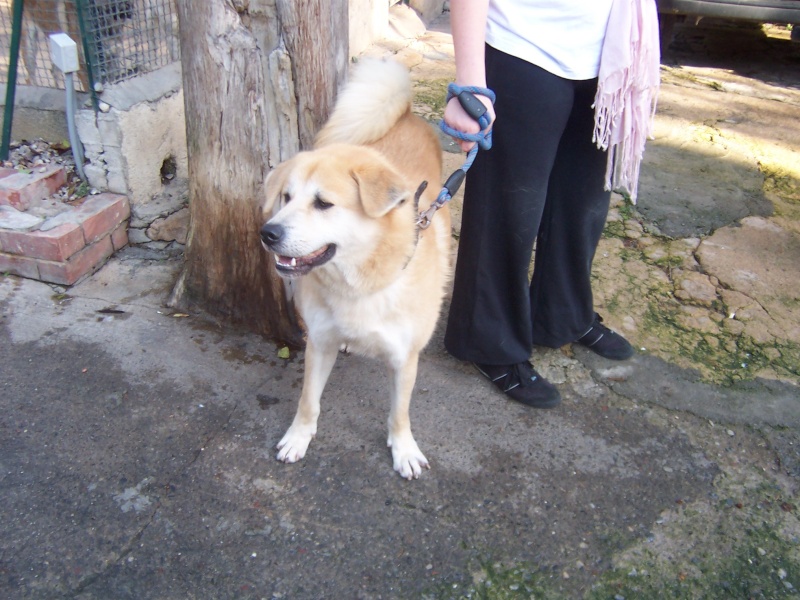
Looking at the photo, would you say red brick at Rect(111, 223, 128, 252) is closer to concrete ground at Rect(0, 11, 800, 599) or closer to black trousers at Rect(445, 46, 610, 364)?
concrete ground at Rect(0, 11, 800, 599)

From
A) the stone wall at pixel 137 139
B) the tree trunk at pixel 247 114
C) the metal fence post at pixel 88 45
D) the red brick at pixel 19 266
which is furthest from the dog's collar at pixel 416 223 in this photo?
the red brick at pixel 19 266

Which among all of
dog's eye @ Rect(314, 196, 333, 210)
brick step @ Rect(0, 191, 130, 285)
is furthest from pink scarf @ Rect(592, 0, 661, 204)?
brick step @ Rect(0, 191, 130, 285)

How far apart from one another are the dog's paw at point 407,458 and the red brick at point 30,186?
1.91 metres

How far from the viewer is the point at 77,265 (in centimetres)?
Result: 283

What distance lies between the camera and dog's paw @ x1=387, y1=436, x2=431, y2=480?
211 cm

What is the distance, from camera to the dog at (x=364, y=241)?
1.81 m

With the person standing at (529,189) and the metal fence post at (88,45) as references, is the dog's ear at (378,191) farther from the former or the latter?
the metal fence post at (88,45)

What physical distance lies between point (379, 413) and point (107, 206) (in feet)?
5.07

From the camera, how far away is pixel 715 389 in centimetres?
255

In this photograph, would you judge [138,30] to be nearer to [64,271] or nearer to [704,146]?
[64,271]

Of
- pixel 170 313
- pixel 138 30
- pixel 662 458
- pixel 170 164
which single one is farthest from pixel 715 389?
pixel 138 30

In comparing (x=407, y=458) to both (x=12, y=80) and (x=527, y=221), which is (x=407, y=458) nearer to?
(x=527, y=221)

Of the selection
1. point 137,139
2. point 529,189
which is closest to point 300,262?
point 529,189

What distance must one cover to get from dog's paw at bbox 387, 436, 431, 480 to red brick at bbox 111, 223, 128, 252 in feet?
5.48
